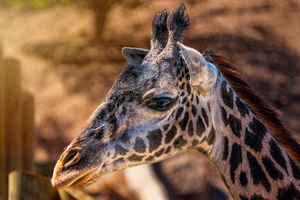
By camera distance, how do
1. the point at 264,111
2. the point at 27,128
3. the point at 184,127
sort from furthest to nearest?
the point at 27,128
the point at 264,111
the point at 184,127

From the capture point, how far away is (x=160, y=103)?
2996mm

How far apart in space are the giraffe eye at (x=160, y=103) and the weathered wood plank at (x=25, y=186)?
70.9 inches

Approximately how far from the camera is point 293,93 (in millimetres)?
10438

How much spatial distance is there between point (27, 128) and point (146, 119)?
193 inches

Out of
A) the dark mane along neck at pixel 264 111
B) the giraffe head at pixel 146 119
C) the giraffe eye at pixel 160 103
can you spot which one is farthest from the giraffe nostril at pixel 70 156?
the dark mane along neck at pixel 264 111

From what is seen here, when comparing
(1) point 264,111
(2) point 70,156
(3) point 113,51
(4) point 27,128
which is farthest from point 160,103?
(3) point 113,51

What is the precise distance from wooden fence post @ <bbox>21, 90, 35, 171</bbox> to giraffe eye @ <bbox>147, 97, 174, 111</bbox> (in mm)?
4818

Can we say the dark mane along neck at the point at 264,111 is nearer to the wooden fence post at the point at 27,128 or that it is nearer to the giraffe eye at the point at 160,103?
the giraffe eye at the point at 160,103

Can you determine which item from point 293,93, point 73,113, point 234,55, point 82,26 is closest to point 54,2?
point 82,26

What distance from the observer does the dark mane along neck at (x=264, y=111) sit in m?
3.27

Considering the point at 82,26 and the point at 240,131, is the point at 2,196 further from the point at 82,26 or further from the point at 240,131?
the point at 82,26

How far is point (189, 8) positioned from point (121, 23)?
1787 mm

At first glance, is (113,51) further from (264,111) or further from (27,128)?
(264,111)

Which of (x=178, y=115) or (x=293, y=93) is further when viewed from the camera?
(x=293, y=93)
